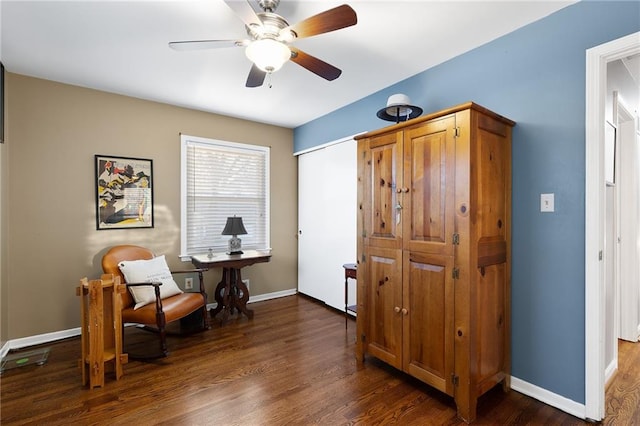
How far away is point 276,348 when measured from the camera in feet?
9.08

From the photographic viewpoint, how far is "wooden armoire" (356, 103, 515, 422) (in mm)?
1812

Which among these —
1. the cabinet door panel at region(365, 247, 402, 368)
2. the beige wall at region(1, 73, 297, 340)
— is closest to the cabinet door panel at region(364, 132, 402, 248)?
the cabinet door panel at region(365, 247, 402, 368)

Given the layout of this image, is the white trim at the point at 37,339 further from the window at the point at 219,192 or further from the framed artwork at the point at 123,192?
the window at the point at 219,192

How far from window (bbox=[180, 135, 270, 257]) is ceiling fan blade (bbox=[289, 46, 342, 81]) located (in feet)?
7.32

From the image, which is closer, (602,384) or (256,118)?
(602,384)

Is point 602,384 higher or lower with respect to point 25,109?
lower

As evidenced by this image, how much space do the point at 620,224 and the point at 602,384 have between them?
1.79 m

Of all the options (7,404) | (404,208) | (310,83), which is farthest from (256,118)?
(7,404)

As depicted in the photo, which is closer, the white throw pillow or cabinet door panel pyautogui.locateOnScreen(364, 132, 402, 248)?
cabinet door panel pyautogui.locateOnScreen(364, 132, 402, 248)

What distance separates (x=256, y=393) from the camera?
2.09 metres

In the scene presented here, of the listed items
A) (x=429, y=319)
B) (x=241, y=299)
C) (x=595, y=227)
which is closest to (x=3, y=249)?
(x=241, y=299)

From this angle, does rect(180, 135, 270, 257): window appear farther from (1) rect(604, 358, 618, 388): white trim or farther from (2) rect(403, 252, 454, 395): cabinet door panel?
(1) rect(604, 358, 618, 388): white trim

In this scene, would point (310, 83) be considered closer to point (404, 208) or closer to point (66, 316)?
point (404, 208)

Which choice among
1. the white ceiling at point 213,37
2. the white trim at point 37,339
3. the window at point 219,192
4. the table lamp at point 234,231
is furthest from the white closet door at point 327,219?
the white trim at point 37,339
